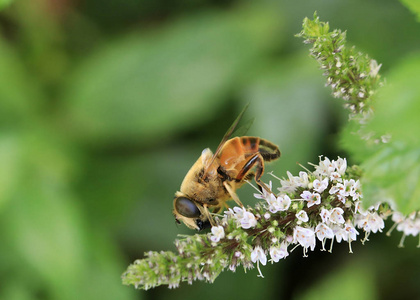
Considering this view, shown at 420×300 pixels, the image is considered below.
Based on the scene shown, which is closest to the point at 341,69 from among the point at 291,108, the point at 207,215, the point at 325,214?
the point at 325,214

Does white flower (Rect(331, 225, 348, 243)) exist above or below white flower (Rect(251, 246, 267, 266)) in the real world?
below

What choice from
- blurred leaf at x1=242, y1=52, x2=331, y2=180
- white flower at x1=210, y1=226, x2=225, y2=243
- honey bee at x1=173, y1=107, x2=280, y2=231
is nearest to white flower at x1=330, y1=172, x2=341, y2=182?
white flower at x1=210, y1=226, x2=225, y2=243

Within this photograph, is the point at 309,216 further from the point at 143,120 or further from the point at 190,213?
the point at 143,120

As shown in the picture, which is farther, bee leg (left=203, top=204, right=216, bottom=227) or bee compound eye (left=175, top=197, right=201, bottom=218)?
bee compound eye (left=175, top=197, right=201, bottom=218)

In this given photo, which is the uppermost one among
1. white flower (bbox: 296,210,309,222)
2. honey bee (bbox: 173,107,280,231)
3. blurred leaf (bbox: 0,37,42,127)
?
blurred leaf (bbox: 0,37,42,127)

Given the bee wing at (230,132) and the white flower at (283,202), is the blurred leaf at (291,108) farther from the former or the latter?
the white flower at (283,202)

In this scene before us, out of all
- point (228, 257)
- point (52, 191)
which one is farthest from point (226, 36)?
point (228, 257)

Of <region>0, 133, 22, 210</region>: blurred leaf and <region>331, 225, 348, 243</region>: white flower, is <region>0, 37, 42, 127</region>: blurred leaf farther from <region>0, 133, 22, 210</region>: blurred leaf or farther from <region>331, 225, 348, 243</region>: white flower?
<region>331, 225, 348, 243</region>: white flower
